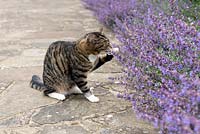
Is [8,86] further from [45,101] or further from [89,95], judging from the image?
[89,95]

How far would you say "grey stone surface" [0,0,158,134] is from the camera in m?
2.85

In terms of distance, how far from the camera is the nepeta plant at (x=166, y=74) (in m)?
1.75

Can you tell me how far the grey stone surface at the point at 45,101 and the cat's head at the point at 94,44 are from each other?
42cm

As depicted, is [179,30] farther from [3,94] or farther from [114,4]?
[114,4]

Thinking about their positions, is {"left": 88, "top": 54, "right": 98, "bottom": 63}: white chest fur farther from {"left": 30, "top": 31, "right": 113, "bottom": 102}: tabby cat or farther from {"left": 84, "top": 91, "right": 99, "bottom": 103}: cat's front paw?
{"left": 84, "top": 91, "right": 99, "bottom": 103}: cat's front paw

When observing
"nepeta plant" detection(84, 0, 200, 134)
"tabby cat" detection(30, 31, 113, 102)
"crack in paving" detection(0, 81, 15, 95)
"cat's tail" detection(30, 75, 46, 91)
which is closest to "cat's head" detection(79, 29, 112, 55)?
"tabby cat" detection(30, 31, 113, 102)

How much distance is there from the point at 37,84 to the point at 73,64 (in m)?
0.54

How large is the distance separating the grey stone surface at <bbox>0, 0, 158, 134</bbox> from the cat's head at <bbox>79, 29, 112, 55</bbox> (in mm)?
422

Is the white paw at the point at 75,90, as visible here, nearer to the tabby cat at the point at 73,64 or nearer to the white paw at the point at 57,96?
the tabby cat at the point at 73,64

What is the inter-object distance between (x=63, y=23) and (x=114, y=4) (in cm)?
137

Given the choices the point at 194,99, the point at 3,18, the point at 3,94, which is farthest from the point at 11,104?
the point at 3,18

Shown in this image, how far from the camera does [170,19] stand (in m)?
3.09

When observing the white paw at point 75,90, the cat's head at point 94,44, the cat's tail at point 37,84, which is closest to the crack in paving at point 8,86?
the cat's tail at point 37,84

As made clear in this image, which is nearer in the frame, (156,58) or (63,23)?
(156,58)
